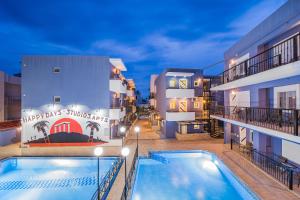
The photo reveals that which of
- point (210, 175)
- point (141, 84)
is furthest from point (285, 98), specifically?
point (141, 84)

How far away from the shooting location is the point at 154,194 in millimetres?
10852

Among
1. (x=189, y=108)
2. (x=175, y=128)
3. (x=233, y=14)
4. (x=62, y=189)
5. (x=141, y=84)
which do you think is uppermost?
(x=233, y=14)

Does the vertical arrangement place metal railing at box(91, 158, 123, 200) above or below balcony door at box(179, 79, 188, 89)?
below

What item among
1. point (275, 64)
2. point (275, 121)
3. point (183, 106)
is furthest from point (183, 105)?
point (275, 64)

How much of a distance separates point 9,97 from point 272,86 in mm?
32228

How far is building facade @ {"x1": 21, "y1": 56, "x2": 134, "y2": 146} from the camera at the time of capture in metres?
19.5

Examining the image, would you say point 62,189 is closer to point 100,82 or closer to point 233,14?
point 100,82

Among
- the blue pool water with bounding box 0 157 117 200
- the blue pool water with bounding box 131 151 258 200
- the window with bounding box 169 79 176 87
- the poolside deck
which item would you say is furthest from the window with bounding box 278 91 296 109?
the window with bounding box 169 79 176 87

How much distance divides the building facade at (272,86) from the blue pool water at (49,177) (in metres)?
11.1

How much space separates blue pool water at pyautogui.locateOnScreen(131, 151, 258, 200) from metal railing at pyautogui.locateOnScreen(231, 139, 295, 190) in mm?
2168

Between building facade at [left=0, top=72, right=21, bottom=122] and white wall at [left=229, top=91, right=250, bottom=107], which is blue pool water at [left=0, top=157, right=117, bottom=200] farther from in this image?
building facade at [left=0, top=72, right=21, bottom=122]

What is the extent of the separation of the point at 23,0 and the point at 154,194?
45.6 meters

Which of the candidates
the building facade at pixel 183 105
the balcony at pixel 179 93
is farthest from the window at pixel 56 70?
the balcony at pixel 179 93

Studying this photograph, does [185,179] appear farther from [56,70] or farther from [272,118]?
[56,70]
